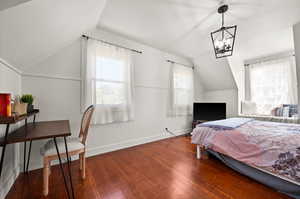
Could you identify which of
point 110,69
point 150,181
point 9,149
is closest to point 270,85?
point 150,181

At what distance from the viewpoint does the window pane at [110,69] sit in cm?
223

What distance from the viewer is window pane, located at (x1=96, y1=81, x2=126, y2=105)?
2209 mm

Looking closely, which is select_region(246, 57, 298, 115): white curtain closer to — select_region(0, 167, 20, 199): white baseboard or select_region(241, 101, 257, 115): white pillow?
select_region(241, 101, 257, 115): white pillow

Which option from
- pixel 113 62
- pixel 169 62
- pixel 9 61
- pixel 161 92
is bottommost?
pixel 161 92

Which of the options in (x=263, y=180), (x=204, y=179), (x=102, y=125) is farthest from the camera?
(x=102, y=125)

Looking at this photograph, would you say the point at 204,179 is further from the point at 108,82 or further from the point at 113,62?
the point at 113,62

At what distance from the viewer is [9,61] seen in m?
1.24

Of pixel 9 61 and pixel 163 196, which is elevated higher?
pixel 9 61

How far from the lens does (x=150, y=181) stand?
1.47 metres

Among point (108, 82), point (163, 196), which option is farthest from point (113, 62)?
point (163, 196)

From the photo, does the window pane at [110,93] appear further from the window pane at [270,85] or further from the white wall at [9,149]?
the window pane at [270,85]

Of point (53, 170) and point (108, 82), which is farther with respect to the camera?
point (108, 82)

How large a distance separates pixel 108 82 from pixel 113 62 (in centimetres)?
44

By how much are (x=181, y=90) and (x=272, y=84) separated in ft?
8.38
